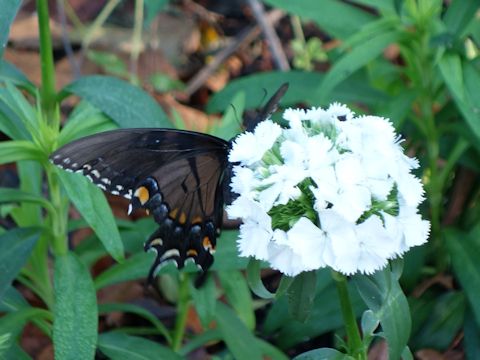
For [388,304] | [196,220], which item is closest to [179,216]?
[196,220]

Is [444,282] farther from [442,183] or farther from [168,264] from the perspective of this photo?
[168,264]

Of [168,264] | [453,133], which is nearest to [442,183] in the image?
[453,133]

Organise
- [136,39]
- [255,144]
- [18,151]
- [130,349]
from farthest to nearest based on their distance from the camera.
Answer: [136,39] < [130,349] < [18,151] < [255,144]

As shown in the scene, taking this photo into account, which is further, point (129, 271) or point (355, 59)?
point (355, 59)

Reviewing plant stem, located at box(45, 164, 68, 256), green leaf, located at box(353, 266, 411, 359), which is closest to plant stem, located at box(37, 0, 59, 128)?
plant stem, located at box(45, 164, 68, 256)

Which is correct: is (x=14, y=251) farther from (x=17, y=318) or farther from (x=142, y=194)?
(x=142, y=194)

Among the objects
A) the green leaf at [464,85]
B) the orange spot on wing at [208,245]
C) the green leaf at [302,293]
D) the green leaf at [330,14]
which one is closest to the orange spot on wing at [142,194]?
the orange spot on wing at [208,245]
